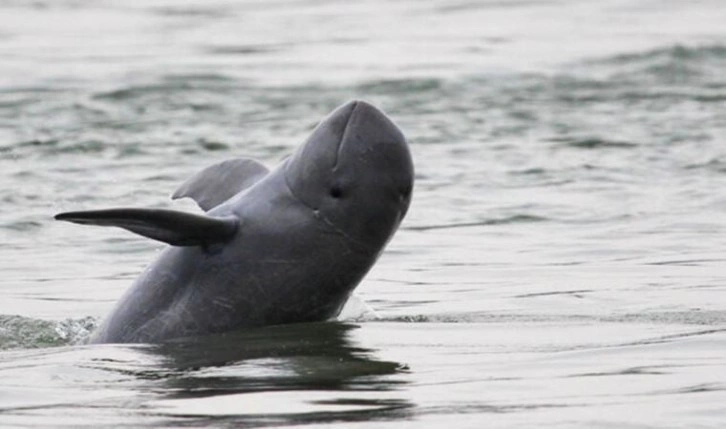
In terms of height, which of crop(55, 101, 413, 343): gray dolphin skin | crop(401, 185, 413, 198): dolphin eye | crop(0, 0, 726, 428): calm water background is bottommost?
crop(0, 0, 726, 428): calm water background

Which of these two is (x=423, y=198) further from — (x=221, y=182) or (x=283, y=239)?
(x=283, y=239)

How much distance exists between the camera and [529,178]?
18.0 meters

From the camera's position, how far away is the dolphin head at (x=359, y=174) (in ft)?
33.2

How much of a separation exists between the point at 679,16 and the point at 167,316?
20.7m

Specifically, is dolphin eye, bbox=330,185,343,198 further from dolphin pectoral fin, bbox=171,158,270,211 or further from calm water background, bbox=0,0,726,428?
dolphin pectoral fin, bbox=171,158,270,211

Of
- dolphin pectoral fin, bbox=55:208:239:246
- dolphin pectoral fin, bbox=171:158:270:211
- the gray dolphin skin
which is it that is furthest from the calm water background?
dolphin pectoral fin, bbox=171:158:270:211

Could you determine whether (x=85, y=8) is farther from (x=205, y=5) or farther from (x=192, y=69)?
(x=192, y=69)

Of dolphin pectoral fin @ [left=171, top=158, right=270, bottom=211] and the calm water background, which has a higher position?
dolphin pectoral fin @ [left=171, top=158, right=270, bottom=211]

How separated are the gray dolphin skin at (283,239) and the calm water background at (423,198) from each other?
18 cm

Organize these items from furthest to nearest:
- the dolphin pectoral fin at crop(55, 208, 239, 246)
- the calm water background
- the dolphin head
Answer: the dolphin head
the dolphin pectoral fin at crop(55, 208, 239, 246)
the calm water background

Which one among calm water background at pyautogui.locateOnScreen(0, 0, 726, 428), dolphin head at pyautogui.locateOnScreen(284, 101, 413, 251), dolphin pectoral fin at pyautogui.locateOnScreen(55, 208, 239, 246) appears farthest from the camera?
dolphin head at pyautogui.locateOnScreen(284, 101, 413, 251)

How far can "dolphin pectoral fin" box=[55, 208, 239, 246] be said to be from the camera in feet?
32.2

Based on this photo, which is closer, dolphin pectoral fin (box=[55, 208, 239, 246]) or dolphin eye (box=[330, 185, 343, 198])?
dolphin pectoral fin (box=[55, 208, 239, 246])

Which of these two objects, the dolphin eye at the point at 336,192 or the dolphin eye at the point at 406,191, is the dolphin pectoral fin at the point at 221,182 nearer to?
the dolphin eye at the point at 336,192
